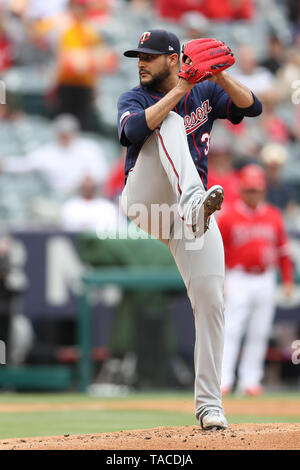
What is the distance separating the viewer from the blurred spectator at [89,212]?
8562 mm

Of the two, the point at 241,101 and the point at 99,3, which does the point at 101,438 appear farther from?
the point at 99,3

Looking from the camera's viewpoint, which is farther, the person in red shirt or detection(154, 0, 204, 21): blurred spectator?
detection(154, 0, 204, 21): blurred spectator

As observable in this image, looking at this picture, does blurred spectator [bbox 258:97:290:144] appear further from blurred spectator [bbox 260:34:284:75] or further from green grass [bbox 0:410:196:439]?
green grass [bbox 0:410:196:439]

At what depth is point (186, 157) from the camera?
154 inches

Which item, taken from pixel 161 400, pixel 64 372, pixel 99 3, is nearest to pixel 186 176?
pixel 161 400

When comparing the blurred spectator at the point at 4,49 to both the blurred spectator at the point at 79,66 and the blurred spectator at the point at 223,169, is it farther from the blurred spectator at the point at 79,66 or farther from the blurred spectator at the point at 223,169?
the blurred spectator at the point at 223,169

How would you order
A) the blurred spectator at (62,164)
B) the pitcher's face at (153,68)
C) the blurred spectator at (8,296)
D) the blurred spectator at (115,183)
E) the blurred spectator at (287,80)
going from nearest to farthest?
the pitcher's face at (153,68) < the blurred spectator at (8,296) < the blurred spectator at (115,183) < the blurred spectator at (62,164) < the blurred spectator at (287,80)

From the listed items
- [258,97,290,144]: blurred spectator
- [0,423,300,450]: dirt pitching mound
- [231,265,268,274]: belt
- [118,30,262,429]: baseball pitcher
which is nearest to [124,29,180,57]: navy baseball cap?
[118,30,262,429]: baseball pitcher

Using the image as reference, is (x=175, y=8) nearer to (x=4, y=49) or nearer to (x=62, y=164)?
(x=4, y=49)

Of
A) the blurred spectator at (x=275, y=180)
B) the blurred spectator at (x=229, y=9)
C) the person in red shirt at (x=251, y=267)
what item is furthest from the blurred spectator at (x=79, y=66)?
the person in red shirt at (x=251, y=267)

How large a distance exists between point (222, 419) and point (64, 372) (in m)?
3.99

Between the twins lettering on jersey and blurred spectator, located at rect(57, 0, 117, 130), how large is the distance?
612 cm

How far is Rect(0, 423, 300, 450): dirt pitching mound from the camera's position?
11.6 feet

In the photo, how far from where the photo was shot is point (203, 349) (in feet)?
13.6
